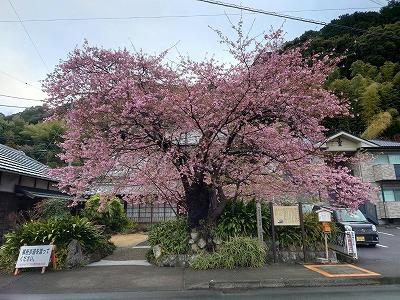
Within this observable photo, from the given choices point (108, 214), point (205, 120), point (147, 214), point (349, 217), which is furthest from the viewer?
point (147, 214)

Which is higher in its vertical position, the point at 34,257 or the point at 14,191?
the point at 14,191

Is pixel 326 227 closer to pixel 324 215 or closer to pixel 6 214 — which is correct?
pixel 324 215

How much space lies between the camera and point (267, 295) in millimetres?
6465

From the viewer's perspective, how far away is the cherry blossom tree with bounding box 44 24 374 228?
8445 mm

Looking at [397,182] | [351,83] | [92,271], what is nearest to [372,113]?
[351,83]

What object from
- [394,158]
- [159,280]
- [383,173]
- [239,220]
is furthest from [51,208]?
[394,158]

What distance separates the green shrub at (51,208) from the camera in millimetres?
12672

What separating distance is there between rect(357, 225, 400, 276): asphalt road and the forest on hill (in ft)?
52.9

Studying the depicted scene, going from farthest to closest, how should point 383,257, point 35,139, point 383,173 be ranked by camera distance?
point 35,139, point 383,173, point 383,257

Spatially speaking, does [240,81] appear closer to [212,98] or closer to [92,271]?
[212,98]

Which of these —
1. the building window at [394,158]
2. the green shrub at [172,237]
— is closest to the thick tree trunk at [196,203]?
the green shrub at [172,237]

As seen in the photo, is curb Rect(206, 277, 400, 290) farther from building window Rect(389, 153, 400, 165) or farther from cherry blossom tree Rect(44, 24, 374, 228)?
building window Rect(389, 153, 400, 165)

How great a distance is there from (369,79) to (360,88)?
312 cm

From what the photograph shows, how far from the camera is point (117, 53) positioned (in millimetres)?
8867
